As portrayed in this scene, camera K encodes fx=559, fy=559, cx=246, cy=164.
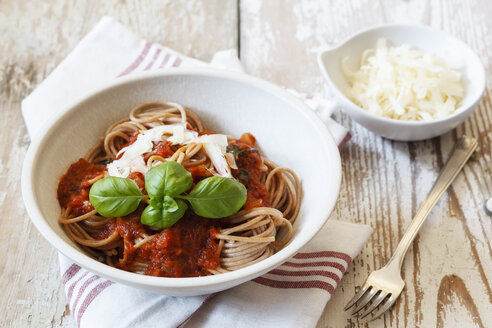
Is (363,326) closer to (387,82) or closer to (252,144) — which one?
(252,144)

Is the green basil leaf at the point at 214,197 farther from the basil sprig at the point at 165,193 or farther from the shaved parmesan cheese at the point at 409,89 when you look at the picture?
the shaved parmesan cheese at the point at 409,89

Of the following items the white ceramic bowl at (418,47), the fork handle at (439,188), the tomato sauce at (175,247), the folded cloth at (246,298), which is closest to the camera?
the tomato sauce at (175,247)

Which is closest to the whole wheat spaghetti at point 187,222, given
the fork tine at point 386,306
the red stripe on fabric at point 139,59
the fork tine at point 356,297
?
the fork tine at point 356,297

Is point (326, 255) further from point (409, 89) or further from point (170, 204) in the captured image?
point (409, 89)

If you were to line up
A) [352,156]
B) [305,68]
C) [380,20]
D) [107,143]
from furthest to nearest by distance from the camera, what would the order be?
[380,20], [305,68], [352,156], [107,143]

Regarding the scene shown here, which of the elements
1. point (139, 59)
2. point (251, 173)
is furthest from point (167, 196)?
point (139, 59)

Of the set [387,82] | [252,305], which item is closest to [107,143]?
[252,305]
